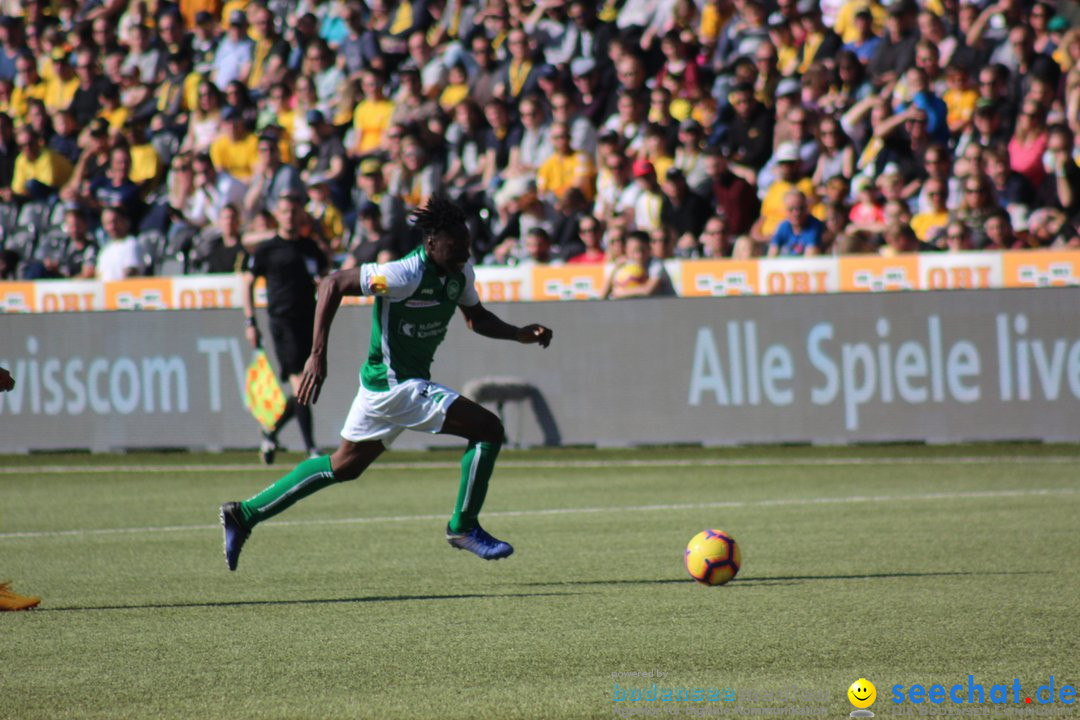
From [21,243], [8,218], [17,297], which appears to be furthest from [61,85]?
[17,297]

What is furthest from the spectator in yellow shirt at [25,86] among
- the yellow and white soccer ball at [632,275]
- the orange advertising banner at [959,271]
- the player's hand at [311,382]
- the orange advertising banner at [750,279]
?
the player's hand at [311,382]

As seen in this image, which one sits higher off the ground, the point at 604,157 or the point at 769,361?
the point at 604,157

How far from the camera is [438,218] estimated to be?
28.5ft

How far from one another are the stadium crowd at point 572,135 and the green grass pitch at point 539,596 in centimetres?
383

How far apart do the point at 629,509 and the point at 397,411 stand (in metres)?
3.72

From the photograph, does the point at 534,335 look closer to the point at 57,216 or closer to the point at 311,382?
the point at 311,382

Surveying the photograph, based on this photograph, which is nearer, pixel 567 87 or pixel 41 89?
pixel 567 87

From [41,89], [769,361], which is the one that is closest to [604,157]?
[769,361]

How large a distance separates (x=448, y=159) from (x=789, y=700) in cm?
1653

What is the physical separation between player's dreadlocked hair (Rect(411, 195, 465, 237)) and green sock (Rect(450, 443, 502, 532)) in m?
1.21

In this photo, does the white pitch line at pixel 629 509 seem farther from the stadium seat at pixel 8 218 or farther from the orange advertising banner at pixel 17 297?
the stadium seat at pixel 8 218

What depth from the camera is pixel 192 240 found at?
70.7 ft

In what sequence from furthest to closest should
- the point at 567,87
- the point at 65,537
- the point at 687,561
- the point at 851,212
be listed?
the point at 567,87 → the point at 851,212 → the point at 65,537 → the point at 687,561

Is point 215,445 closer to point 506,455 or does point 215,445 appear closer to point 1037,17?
point 506,455
